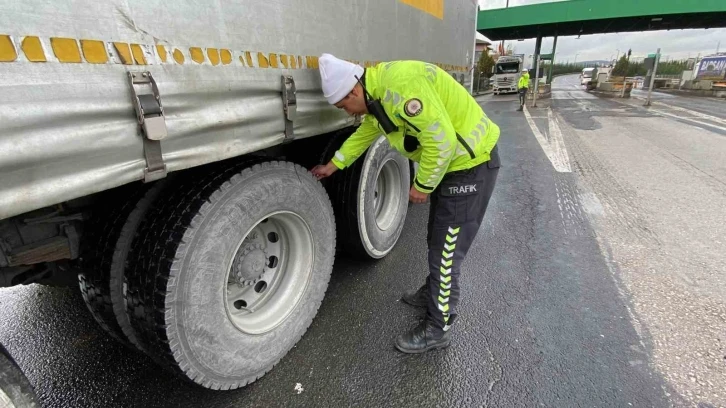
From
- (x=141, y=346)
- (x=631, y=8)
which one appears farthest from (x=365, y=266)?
(x=631, y=8)

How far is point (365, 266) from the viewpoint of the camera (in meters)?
3.44

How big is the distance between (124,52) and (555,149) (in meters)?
8.47

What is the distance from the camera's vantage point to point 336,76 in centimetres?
200

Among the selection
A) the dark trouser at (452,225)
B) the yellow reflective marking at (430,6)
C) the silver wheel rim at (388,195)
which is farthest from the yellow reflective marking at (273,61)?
the silver wheel rim at (388,195)

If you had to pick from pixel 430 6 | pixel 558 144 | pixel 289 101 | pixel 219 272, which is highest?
pixel 430 6

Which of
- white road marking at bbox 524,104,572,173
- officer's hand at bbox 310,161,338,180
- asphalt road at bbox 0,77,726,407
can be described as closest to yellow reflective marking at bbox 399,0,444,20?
officer's hand at bbox 310,161,338,180

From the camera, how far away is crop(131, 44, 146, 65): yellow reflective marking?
50.1 inches

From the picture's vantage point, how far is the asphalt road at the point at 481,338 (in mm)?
2102

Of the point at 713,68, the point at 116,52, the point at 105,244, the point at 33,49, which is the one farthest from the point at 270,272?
the point at 713,68

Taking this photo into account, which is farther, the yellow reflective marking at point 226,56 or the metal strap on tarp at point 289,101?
the metal strap on tarp at point 289,101

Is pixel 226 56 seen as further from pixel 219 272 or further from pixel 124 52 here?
pixel 219 272

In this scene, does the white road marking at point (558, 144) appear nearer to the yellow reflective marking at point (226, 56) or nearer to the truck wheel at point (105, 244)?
the yellow reflective marking at point (226, 56)

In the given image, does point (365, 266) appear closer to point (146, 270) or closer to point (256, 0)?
point (146, 270)

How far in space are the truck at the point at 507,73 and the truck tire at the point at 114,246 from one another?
94.5 ft
